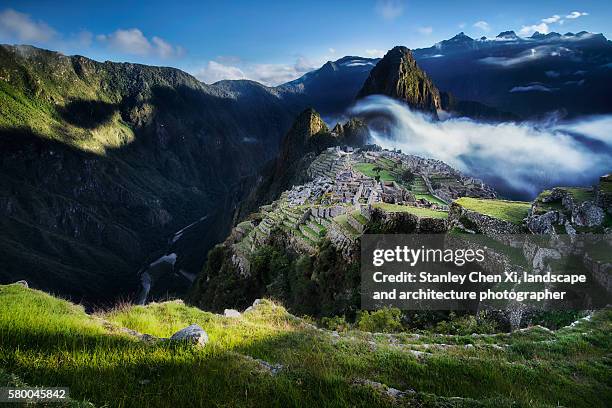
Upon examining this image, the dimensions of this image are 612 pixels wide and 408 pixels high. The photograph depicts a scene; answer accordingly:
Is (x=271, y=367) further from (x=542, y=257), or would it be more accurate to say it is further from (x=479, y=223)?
(x=479, y=223)

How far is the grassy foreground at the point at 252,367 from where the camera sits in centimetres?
529

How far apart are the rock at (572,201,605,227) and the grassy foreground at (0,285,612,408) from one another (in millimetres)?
8759

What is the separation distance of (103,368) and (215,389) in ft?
6.22

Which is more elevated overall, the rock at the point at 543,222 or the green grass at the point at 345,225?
the green grass at the point at 345,225

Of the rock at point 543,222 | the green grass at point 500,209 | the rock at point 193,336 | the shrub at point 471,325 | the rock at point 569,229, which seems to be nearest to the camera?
the rock at point 193,336

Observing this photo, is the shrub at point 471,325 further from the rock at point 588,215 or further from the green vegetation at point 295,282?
the green vegetation at point 295,282

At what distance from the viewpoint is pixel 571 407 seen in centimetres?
699

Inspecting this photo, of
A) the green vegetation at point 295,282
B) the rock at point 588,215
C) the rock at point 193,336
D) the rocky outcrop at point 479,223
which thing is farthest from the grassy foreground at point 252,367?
the green vegetation at point 295,282

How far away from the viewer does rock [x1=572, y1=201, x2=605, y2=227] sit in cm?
1708

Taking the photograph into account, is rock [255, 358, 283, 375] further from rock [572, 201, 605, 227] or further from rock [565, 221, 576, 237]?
rock [572, 201, 605, 227]

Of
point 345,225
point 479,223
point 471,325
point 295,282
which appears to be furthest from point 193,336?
point 345,225

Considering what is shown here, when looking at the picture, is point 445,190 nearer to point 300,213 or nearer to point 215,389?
point 300,213

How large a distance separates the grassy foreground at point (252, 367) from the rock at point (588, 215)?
8759mm

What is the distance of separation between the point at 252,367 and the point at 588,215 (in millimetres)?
Answer: 18360
